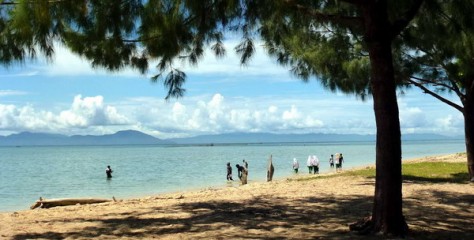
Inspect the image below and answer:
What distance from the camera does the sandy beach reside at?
7238 millimetres

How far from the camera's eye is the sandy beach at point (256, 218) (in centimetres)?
724

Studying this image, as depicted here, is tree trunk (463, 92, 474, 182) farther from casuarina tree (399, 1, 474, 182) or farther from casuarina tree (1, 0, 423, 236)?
casuarina tree (1, 0, 423, 236)

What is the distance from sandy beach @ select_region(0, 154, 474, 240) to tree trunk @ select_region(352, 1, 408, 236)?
33cm

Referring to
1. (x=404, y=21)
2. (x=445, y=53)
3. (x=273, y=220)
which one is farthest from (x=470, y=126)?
(x=404, y=21)

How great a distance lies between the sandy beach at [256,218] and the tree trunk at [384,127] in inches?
13.0

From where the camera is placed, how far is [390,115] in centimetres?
648

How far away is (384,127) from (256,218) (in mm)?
2993

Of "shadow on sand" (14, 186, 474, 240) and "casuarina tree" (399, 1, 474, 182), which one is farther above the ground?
"casuarina tree" (399, 1, 474, 182)

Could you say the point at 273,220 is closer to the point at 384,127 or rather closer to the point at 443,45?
the point at 384,127

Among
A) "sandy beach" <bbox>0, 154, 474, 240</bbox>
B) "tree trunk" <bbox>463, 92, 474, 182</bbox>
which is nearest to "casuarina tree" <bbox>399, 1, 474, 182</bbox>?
"tree trunk" <bbox>463, 92, 474, 182</bbox>

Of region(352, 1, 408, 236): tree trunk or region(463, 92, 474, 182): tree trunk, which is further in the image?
region(463, 92, 474, 182): tree trunk

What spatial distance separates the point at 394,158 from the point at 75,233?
4.62 m

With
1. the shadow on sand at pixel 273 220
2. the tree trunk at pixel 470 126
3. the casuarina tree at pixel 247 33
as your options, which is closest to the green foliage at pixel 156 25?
the casuarina tree at pixel 247 33

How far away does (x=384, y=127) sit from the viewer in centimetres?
649
